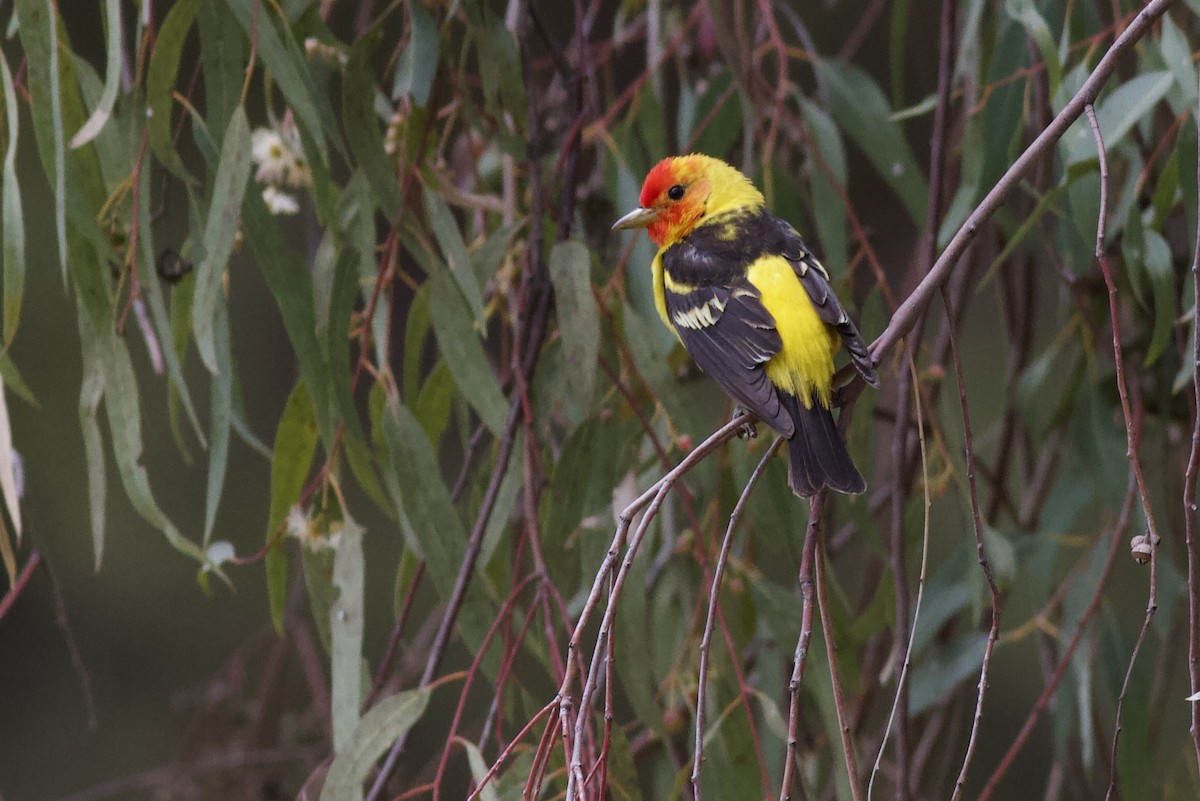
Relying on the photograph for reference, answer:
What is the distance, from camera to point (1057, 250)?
2787 mm

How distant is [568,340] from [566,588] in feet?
1.44

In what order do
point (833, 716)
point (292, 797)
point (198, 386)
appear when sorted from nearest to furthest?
point (833, 716), point (292, 797), point (198, 386)

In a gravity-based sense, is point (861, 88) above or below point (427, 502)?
above

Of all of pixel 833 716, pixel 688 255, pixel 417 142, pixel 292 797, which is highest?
pixel 417 142

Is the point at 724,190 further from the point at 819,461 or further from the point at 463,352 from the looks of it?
the point at 819,461

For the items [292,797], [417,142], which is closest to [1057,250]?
[417,142]

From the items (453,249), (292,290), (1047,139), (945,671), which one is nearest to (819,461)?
(1047,139)

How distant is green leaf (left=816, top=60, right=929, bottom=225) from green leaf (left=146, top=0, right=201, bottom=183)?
125 centimetres

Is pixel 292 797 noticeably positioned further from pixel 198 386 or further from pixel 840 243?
pixel 198 386

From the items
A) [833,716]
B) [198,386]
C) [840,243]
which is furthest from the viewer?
[198,386]

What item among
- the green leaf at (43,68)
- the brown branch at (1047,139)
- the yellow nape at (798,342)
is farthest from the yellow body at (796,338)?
the green leaf at (43,68)

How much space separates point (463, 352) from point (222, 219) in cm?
42

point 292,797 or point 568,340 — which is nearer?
point 568,340

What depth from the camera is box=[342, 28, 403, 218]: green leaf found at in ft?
7.04
